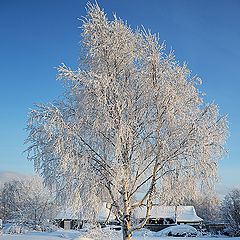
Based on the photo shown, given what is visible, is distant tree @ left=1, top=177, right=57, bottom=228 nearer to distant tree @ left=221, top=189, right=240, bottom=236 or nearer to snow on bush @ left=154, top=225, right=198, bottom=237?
snow on bush @ left=154, top=225, right=198, bottom=237

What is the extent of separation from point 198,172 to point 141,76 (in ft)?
11.9

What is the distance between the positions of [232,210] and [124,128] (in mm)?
40121

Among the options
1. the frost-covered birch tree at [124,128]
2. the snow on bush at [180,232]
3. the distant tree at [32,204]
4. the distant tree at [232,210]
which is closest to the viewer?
the frost-covered birch tree at [124,128]

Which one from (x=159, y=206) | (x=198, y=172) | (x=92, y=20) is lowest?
(x=159, y=206)

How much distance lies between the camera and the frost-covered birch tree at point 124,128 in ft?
36.3

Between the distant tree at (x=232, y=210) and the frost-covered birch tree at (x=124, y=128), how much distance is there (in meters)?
31.3

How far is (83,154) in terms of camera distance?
11125 mm

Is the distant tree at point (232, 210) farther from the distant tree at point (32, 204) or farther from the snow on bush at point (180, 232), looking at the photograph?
the distant tree at point (32, 204)

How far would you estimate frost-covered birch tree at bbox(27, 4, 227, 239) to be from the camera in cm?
1108

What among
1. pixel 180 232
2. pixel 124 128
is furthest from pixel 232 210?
pixel 124 128

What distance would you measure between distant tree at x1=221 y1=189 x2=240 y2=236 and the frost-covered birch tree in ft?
103

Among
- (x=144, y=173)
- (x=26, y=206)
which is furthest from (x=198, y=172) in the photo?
(x=26, y=206)

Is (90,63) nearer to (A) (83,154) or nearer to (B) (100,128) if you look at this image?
(B) (100,128)

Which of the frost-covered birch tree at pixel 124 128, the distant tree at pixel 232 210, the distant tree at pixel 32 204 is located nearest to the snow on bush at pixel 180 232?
the distant tree at pixel 232 210
